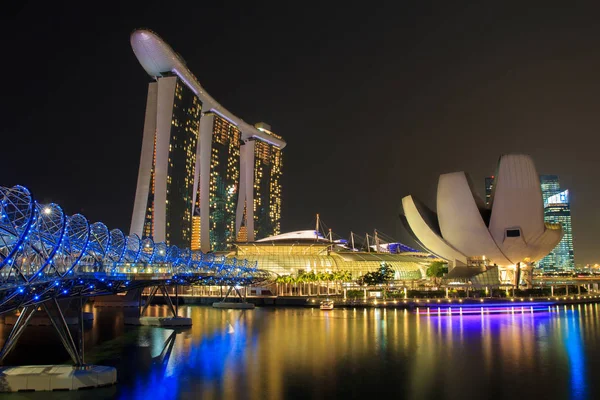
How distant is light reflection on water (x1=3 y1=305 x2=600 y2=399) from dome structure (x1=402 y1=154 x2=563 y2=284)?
94.7 ft

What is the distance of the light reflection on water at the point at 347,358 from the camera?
62.4ft

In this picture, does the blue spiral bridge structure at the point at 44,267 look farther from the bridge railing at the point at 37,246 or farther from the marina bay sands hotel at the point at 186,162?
the marina bay sands hotel at the point at 186,162

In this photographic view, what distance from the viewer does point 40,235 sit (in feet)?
49.4

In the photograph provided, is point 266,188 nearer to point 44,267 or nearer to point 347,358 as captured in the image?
point 347,358

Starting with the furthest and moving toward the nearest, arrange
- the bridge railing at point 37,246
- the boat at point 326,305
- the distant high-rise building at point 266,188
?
1. the distant high-rise building at point 266,188
2. the boat at point 326,305
3. the bridge railing at point 37,246

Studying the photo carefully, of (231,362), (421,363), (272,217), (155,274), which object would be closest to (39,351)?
(155,274)

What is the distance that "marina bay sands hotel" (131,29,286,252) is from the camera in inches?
2950

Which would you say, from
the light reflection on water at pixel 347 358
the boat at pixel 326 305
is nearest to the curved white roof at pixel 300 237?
the boat at pixel 326 305

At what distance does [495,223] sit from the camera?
69.8 metres

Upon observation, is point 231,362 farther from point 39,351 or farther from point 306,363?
point 39,351

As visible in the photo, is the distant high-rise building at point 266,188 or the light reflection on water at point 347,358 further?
the distant high-rise building at point 266,188

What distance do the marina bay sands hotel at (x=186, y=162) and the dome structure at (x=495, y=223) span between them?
34.8 metres

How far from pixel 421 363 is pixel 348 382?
5.13m

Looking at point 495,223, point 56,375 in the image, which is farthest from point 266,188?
point 56,375
